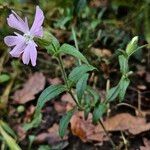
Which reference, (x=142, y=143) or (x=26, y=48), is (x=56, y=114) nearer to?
(x=142, y=143)

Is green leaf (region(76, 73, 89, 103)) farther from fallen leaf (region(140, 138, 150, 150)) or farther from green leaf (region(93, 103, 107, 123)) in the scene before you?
fallen leaf (region(140, 138, 150, 150))

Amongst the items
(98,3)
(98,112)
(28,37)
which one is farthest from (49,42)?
(98,3)

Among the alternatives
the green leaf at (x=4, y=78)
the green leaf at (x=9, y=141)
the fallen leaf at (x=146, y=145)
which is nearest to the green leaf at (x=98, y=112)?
the fallen leaf at (x=146, y=145)

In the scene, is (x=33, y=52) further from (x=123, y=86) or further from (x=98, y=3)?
(x=98, y=3)

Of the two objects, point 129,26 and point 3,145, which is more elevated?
point 129,26

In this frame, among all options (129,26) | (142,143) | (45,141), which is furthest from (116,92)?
(129,26)

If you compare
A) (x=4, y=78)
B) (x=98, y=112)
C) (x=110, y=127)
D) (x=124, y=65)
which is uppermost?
(x=4, y=78)
